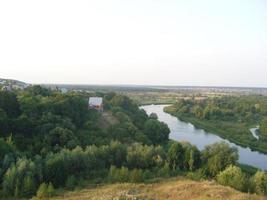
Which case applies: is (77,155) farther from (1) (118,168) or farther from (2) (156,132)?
(2) (156,132)

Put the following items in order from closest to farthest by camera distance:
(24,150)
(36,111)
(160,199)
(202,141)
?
(160,199), (24,150), (36,111), (202,141)

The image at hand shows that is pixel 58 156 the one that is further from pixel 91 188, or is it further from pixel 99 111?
pixel 99 111

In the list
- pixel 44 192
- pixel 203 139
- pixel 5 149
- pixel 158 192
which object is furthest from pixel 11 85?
pixel 158 192

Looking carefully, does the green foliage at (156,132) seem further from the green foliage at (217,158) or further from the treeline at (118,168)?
the green foliage at (217,158)

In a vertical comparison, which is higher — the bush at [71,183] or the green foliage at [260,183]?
the green foliage at [260,183]

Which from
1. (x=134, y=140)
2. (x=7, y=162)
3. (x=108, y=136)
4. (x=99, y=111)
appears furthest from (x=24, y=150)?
(x=99, y=111)

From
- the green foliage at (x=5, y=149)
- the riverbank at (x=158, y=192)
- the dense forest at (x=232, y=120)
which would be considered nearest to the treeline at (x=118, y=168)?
the green foliage at (x=5, y=149)
